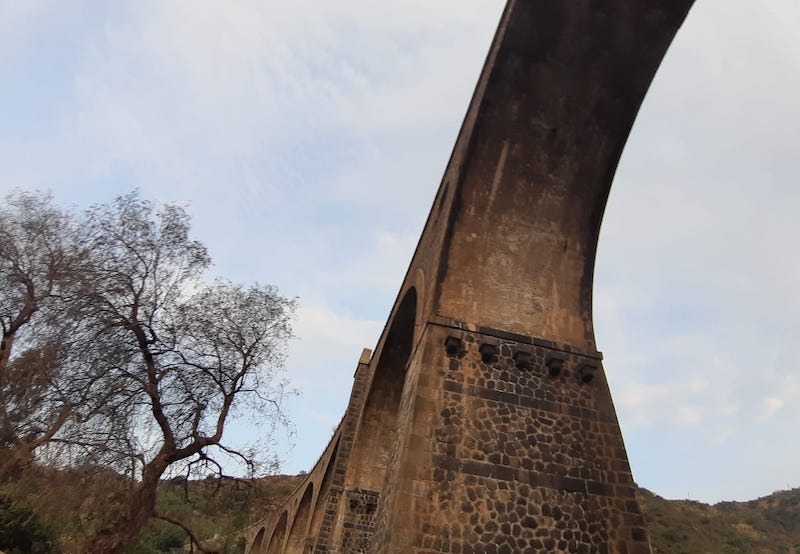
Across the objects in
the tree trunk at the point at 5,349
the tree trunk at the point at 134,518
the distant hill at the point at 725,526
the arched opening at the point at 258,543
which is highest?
the distant hill at the point at 725,526

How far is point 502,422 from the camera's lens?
704 cm

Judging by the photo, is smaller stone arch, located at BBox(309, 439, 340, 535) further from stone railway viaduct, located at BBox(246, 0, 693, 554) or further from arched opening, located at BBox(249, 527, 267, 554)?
arched opening, located at BBox(249, 527, 267, 554)

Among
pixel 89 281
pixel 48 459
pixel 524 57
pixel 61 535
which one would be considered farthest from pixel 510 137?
pixel 61 535

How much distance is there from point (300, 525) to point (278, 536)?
789cm

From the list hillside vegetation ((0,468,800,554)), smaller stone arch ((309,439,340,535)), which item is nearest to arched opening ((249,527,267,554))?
hillside vegetation ((0,468,800,554))

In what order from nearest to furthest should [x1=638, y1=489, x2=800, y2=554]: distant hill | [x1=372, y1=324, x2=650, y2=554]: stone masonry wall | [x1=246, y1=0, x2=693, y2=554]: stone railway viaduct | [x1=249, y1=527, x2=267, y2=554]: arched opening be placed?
[x1=372, y1=324, x2=650, y2=554]: stone masonry wall
[x1=246, y1=0, x2=693, y2=554]: stone railway viaduct
[x1=638, y1=489, x2=800, y2=554]: distant hill
[x1=249, y1=527, x2=267, y2=554]: arched opening

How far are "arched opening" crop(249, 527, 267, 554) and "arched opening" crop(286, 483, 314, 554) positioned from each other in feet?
42.5

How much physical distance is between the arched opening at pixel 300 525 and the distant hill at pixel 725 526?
1311 cm

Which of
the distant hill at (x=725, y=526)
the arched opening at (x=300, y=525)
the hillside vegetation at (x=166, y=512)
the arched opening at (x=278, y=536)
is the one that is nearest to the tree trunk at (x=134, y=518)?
the hillside vegetation at (x=166, y=512)

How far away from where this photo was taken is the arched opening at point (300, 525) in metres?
20.6

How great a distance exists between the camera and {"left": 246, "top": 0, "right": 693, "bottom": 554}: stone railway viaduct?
6469 millimetres

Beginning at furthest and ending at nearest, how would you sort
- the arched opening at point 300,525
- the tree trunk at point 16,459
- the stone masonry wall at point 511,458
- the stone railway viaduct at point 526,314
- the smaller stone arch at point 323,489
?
the arched opening at point 300,525 < the smaller stone arch at point 323,489 < the tree trunk at point 16,459 < the stone railway viaduct at point 526,314 < the stone masonry wall at point 511,458

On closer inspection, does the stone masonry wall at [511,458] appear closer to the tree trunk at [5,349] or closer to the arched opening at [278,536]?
the tree trunk at [5,349]

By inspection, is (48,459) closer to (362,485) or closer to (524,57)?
(362,485)
